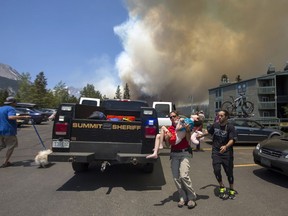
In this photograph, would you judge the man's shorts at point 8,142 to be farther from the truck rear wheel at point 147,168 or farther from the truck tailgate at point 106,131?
the truck rear wheel at point 147,168

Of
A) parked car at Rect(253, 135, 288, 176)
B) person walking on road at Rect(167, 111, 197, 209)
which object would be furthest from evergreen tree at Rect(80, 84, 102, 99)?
person walking on road at Rect(167, 111, 197, 209)

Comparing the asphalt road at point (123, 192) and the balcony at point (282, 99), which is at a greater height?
the balcony at point (282, 99)

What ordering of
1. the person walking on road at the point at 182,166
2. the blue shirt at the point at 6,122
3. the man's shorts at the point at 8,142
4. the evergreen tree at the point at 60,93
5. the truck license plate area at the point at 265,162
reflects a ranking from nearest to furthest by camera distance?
1. the person walking on road at the point at 182,166
2. the truck license plate area at the point at 265,162
3. the blue shirt at the point at 6,122
4. the man's shorts at the point at 8,142
5. the evergreen tree at the point at 60,93

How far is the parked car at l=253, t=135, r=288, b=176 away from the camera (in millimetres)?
6477

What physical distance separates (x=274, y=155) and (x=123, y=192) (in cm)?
369

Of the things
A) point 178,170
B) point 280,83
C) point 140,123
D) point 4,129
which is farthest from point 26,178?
point 280,83

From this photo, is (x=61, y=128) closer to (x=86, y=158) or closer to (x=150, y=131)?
(x=86, y=158)

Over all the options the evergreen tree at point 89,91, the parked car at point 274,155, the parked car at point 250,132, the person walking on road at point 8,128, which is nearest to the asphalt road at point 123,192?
the parked car at point 274,155

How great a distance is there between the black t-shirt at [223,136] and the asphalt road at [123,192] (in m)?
0.89

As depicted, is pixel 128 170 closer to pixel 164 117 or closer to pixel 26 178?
pixel 26 178

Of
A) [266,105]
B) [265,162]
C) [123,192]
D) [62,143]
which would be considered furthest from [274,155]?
[266,105]

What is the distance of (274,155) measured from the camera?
684 cm

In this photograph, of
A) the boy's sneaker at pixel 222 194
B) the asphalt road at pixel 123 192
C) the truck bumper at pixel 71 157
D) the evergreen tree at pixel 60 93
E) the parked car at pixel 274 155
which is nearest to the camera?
the asphalt road at pixel 123 192

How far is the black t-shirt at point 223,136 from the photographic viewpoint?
5391mm
